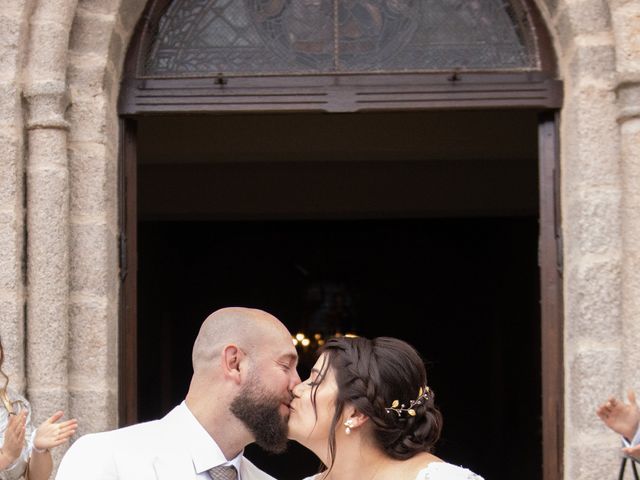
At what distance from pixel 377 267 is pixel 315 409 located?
1057cm

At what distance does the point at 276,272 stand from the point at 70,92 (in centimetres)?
897

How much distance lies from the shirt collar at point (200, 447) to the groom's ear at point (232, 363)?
0.48 ft

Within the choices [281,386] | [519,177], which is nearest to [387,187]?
[519,177]

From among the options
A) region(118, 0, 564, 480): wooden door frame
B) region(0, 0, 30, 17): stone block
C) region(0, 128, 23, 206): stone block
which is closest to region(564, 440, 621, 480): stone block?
region(118, 0, 564, 480): wooden door frame

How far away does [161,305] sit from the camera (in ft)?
41.2

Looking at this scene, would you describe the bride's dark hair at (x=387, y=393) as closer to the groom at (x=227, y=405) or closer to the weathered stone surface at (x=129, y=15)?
the groom at (x=227, y=405)

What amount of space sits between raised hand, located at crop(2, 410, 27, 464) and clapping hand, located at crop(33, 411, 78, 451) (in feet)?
0.16

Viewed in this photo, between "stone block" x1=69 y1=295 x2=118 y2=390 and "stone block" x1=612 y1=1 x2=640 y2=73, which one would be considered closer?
"stone block" x1=612 y1=1 x2=640 y2=73

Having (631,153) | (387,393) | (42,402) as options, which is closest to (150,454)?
(387,393)

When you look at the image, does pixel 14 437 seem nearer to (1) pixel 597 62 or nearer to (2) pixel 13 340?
(2) pixel 13 340

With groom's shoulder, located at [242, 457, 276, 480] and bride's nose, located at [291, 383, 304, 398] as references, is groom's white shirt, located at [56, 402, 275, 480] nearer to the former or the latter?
groom's shoulder, located at [242, 457, 276, 480]

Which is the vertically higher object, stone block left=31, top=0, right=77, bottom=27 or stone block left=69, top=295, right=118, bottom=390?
stone block left=31, top=0, right=77, bottom=27

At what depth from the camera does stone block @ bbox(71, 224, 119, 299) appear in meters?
4.66

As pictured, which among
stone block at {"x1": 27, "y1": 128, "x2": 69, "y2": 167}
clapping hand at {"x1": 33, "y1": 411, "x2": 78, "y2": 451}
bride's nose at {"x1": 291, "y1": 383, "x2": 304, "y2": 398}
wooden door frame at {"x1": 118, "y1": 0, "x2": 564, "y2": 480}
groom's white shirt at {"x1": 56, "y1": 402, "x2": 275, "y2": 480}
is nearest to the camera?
groom's white shirt at {"x1": 56, "y1": 402, "x2": 275, "y2": 480}
